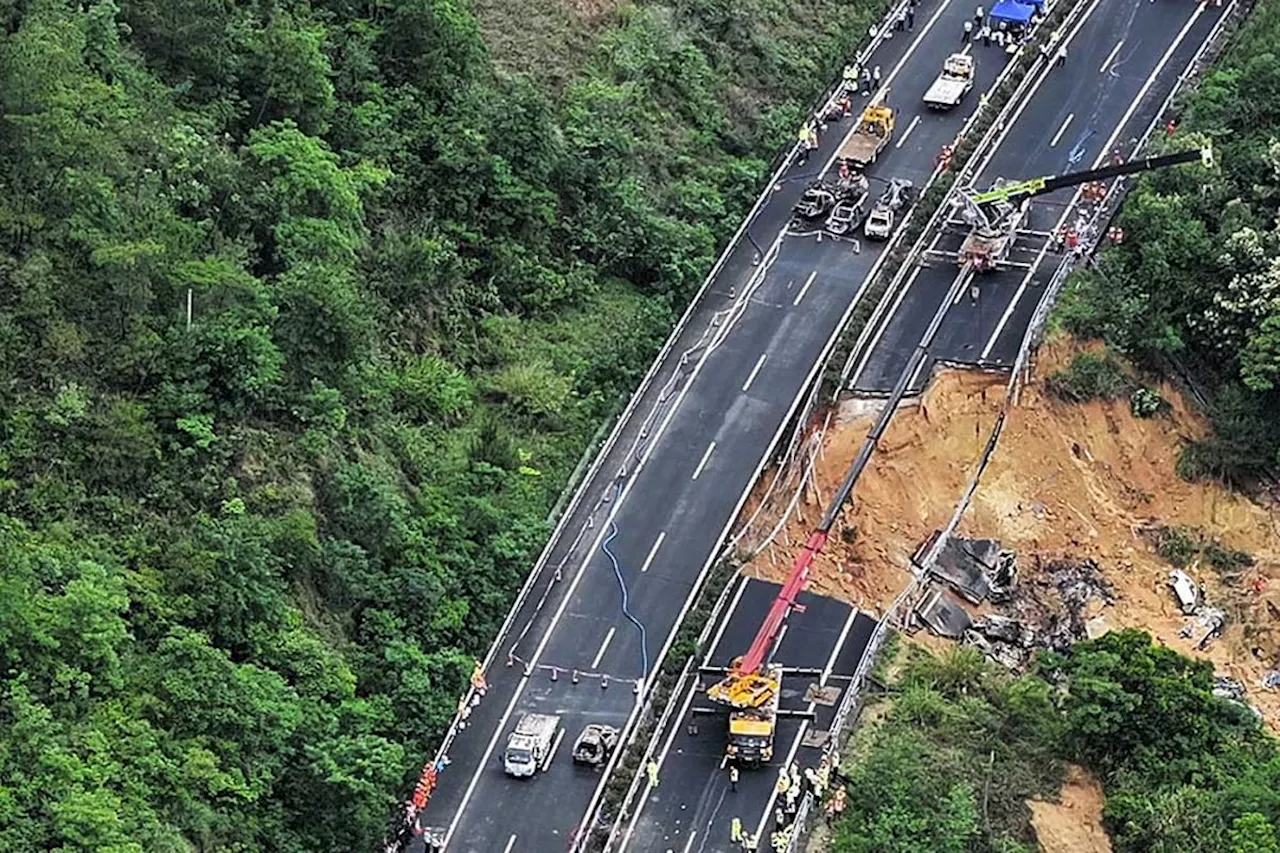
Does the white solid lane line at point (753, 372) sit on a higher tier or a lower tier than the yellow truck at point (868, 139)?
lower

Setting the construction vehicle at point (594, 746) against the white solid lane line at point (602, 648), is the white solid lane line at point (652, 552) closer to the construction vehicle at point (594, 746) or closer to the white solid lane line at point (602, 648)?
the white solid lane line at point (602, 648)

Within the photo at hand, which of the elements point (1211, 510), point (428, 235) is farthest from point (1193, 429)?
point (428, 235)

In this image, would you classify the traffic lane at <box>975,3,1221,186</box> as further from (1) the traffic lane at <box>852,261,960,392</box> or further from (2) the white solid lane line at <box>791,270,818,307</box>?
(2) the white solid lane line at <box>791,270,818,307</box>

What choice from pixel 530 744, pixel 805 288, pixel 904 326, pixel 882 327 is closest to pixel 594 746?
Result: pixel 530 744

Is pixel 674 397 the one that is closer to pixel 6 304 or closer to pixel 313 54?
pixel 313 54

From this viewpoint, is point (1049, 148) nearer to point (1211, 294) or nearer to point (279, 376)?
point (1211, 294)

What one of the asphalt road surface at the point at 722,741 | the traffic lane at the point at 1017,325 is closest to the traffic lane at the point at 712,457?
the asphalt road surface at the point at 722,741
